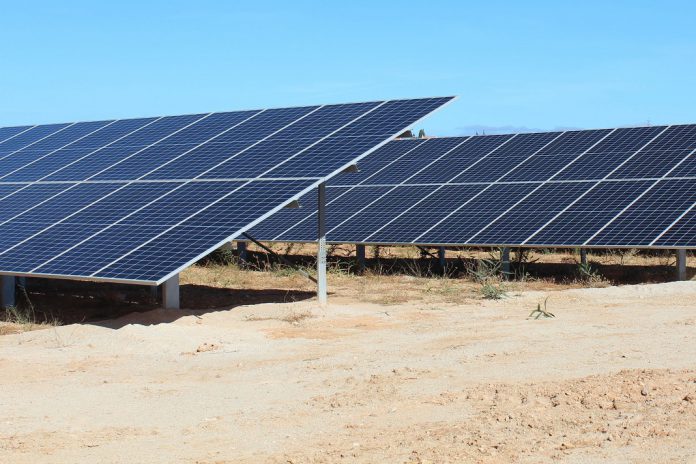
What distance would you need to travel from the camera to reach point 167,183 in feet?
57.9

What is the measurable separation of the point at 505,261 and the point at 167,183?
6.98 m

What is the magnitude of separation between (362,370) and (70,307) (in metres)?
7.60

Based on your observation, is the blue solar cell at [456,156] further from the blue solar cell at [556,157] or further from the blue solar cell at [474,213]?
the blue solar cell at [474,213]

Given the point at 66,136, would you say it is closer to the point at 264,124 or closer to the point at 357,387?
the point at 264,124

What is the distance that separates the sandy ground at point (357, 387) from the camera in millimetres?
8250

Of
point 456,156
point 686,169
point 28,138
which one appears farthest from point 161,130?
point 686,169

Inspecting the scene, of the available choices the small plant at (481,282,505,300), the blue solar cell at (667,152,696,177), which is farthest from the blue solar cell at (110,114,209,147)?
the blue solar cell at (667,152,696,177)

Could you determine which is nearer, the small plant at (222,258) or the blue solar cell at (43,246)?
the blue solar cell at (43,246)

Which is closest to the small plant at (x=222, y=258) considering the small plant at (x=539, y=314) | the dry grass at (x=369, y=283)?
the dry grass at (x=369, y=283)

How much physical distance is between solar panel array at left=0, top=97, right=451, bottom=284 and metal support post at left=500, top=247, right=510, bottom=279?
390 cm

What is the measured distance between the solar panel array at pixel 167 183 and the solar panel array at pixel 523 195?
145 inches

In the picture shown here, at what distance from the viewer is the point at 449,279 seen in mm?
20891

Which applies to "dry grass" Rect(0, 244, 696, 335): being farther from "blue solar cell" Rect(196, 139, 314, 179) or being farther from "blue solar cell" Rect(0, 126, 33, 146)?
"blue solar cell" Rect(0, 126, 33, 146)

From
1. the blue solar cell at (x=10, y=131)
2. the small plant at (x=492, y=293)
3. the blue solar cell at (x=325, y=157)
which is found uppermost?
the blue solar cell at (x=10, y=131)
